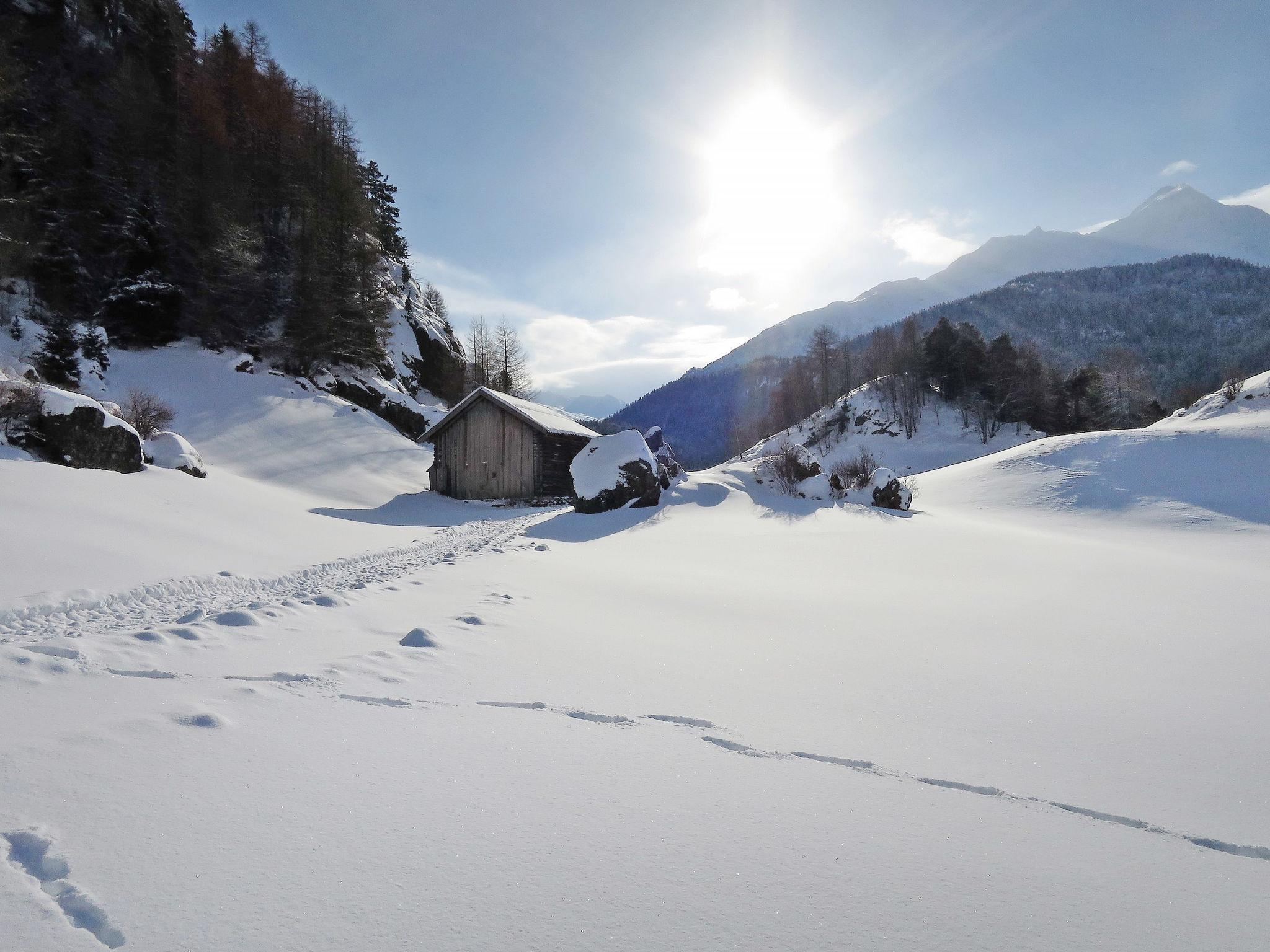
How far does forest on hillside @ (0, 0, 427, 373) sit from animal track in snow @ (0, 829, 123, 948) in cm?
2511

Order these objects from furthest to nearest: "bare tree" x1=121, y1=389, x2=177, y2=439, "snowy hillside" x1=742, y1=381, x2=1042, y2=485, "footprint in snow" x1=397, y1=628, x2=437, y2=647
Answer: "snowy hillside" x1=742, y1=381, x2=1042, y2=485
"bare tree" x1=121, y1=389, x2=177, y2=439
"footprint in snow" x1=397, y1=628, x2=437, y2=647

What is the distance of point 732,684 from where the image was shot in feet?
10.9

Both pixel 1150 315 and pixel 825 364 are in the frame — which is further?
pixel 1150 315

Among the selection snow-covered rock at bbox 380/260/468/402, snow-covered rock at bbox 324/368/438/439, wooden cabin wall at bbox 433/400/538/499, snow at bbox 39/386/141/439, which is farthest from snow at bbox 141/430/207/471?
snow-covered rock at bbox 380/260/468/402

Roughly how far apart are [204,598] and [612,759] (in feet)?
16.3

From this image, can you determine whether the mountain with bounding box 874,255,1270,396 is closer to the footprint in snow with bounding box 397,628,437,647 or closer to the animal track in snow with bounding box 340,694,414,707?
the footprint in snow with bounding box 397,628,437,647

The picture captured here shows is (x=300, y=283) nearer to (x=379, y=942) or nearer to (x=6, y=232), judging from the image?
(x=6, y=232)

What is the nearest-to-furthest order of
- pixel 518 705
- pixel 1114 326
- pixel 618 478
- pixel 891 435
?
1. pixel 518 705
2. pixel 618 478
3. pixel 891 435
4. pixel 1114 326

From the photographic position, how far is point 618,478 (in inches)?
566

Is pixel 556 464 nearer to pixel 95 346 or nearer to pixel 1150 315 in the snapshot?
pixel 95 346

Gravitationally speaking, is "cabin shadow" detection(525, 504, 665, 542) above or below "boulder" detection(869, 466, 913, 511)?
below

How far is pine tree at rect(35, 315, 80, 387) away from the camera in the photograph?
17.1 m

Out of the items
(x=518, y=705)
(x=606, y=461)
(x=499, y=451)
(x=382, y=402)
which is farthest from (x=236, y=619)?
(x=382, y=402)

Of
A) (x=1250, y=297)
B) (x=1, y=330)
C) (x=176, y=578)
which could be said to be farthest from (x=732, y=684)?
(x=1250, y=297)
